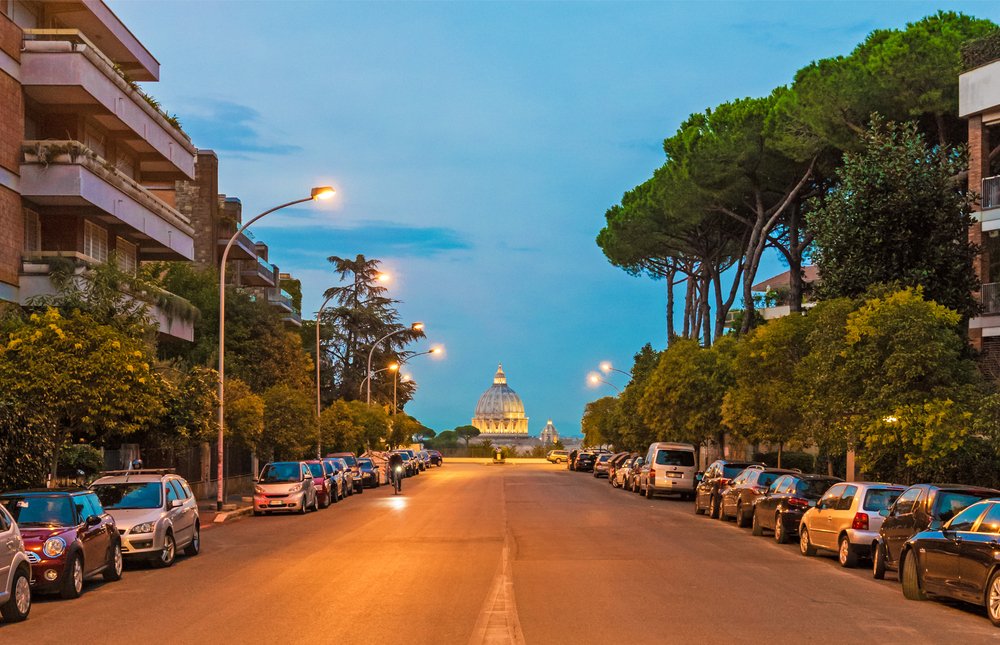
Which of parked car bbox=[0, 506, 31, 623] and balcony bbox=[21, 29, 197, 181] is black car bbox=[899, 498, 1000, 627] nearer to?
parked car bbox=[0, 506, 31, 623]

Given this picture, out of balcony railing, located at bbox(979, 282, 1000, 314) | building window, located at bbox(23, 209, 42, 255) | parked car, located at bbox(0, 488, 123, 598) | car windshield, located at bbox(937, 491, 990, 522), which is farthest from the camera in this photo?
balcony railing, located at bbox(979, 282, 1000, 314)

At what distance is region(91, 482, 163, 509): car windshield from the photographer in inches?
820

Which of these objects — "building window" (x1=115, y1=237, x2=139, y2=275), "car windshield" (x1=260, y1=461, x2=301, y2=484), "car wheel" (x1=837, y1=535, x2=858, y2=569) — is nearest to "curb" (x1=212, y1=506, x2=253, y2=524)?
"car windshield" (x1=260, y1=461, x2=301, y2=484)

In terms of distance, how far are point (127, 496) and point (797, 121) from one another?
1265 inches

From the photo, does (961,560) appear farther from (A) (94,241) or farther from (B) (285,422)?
(B) (285,422)

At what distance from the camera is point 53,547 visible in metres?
15.6

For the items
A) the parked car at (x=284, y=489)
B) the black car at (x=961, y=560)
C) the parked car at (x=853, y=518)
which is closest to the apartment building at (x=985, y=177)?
the parked car at (x=853, y=518)

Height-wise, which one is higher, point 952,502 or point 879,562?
point 952,502

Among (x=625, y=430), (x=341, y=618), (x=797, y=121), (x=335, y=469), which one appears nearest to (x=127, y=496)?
(x=341, y=618)

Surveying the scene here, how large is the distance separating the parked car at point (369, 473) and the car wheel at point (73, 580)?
40963 millimetres

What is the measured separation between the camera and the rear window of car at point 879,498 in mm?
20297

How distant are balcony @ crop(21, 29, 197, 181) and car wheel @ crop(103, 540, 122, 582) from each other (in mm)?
18245

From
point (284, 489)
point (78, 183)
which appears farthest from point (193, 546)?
point (78, 183)

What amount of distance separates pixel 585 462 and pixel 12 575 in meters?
79.2
